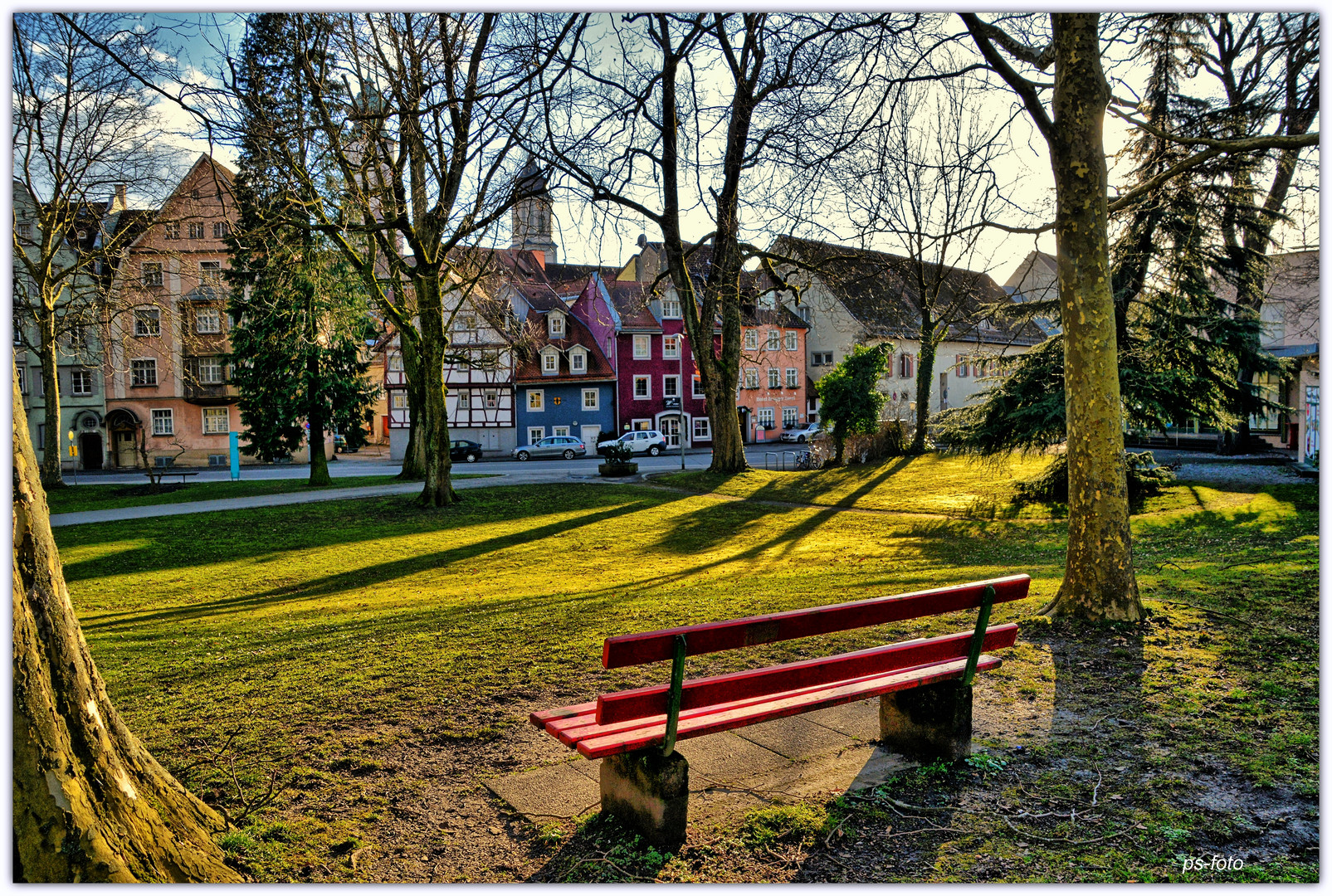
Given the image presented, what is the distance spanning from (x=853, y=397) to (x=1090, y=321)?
81.8 feet

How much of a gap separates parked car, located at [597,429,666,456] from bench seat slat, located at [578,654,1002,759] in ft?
150

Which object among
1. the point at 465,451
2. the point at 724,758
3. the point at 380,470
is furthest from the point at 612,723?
the point at 465,451

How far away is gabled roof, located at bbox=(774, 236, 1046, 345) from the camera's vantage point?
77.9ft

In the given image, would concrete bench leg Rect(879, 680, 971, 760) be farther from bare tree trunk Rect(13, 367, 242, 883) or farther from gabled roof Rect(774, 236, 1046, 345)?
gabled roof Rect(774, 236, 1046, 345)

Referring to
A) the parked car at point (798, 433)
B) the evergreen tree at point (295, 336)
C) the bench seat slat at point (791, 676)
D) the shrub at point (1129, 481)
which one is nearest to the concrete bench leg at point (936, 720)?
the bench seat slat at point (791, 676)

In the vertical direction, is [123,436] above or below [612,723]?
above

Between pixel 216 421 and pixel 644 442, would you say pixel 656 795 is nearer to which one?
pixel 644 442

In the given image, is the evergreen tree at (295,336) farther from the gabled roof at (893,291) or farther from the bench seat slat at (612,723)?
the bench seat slat at (612,723)

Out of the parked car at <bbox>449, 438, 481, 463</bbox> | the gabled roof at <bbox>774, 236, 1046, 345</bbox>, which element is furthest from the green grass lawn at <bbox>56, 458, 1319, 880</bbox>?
the parked car at <bbox>449, 438, 481, 463</bbox>

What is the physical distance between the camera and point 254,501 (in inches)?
919

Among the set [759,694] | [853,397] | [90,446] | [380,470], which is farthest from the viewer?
[90,446]

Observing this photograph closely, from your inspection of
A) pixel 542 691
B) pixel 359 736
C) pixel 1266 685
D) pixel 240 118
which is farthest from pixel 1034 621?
pixel 240 118

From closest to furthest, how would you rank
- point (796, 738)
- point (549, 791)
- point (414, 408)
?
1. point (549, 791)
2. point (796, 738)
3. point (414, 408)

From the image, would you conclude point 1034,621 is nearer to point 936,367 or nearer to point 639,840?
point 639,840
